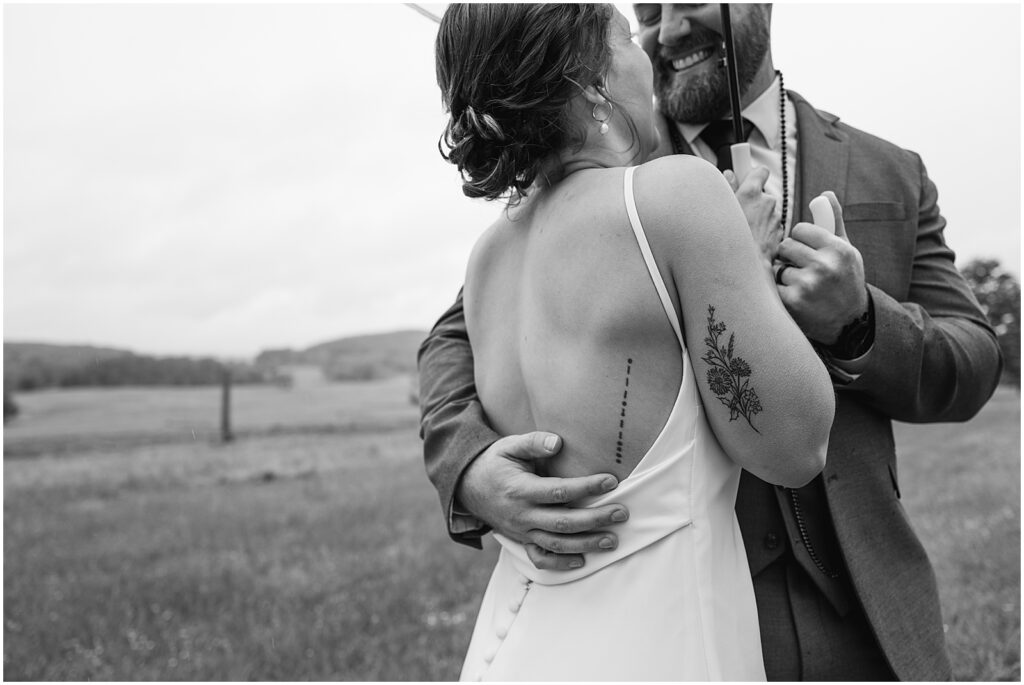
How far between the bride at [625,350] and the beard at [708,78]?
775mm

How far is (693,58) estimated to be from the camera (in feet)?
8.73

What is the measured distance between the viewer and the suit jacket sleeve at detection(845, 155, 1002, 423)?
1932mm

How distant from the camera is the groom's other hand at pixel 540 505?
1.64 m

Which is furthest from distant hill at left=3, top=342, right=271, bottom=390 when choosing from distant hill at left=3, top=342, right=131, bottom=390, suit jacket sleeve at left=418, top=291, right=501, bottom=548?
suit jacket sleeve at left=418, top=291, right=501, bottom=548

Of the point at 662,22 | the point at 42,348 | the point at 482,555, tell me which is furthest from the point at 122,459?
the point at 662,22

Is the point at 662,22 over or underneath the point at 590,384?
over

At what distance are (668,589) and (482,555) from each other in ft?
Result: 22.0

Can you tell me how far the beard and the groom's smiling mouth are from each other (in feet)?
0.06

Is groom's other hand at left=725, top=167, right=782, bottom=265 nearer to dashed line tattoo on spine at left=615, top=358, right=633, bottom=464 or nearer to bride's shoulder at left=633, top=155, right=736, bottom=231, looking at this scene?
bride's shoulder at left=633, top=155, right=736, bottom=231

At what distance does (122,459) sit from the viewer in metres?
15.6

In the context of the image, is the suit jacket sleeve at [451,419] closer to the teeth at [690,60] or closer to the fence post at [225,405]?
the teeth at [690,60]

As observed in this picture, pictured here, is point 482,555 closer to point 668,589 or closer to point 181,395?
point 668,589

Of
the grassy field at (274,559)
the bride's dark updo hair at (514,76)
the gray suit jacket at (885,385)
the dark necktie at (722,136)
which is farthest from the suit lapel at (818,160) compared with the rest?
the grassy field at (274,559)

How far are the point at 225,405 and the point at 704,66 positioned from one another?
18792 mm
